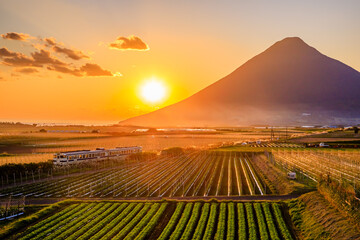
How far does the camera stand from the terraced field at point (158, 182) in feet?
147

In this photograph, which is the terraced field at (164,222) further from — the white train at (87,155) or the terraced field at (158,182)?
the white train at (87,155)

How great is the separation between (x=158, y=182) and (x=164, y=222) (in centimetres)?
2061

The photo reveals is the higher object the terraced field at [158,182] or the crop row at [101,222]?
→ the terraced field at [158,182]

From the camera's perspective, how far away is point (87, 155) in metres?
73.8

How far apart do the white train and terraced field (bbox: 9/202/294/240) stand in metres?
34.6

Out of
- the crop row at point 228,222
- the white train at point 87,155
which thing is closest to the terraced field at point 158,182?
the white train at point 87,155

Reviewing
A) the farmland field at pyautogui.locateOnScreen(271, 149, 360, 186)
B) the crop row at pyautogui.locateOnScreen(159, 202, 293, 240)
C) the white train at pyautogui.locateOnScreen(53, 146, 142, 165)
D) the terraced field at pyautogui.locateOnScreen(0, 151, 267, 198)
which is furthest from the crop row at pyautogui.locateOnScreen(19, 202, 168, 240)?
the white train at pyautogui.locateOnScreen(53, 146, 142, 165)

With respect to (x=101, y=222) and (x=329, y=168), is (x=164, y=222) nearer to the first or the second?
(x=101, y=222)

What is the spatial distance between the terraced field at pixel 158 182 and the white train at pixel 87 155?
8754 millimetres

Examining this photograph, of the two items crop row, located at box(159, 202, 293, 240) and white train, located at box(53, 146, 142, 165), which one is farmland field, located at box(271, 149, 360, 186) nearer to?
crop row, located at box(159, 202, 293, 240)

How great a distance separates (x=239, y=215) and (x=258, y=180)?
21.4 meters

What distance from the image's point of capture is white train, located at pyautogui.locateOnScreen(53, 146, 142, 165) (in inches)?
2689

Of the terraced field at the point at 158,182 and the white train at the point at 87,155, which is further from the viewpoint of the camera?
the white train at the point at 87,155

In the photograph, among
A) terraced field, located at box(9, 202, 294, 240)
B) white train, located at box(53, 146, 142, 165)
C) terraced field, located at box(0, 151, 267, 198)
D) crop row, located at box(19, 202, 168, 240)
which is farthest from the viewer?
white train, located at box(53, 146, 142, 165)
